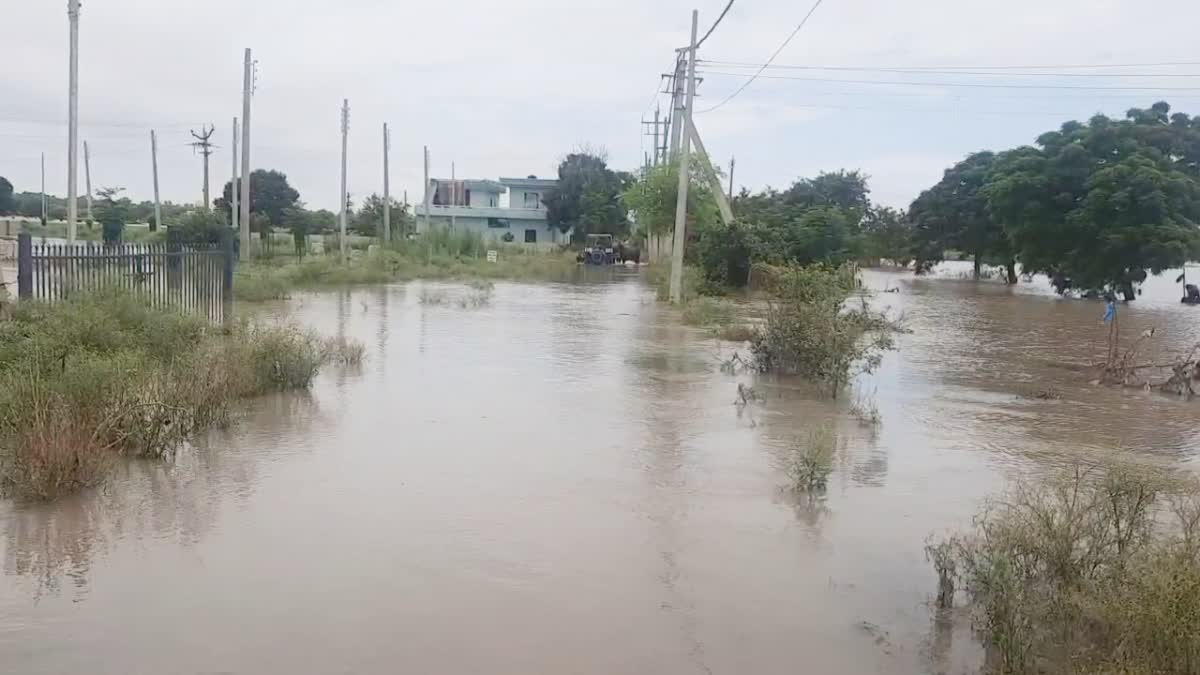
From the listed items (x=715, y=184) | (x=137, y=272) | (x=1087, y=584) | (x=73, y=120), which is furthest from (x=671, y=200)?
(x=1087, y=584)

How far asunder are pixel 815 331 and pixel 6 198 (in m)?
80.2

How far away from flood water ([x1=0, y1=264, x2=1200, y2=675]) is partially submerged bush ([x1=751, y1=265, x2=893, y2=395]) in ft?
1.80

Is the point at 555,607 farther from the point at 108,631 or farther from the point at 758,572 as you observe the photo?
the point at 108,631

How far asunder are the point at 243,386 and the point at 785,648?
7852 millimetres

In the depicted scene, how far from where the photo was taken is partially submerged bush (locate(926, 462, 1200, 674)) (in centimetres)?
441

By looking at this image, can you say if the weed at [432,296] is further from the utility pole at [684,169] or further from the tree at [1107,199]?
the tree at [1107,199]

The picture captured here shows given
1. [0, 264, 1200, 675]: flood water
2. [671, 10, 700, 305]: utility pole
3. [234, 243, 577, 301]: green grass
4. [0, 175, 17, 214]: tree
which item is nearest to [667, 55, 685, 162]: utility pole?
[671, 10, 700, 305]: utility pole

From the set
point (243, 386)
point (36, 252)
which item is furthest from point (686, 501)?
point (36, 252)

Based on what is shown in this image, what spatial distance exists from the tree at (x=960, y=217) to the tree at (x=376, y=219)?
30.1 metres

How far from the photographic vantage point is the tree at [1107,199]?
34125mm

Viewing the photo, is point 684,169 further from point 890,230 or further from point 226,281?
point 890,230

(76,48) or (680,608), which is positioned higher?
(76,48)

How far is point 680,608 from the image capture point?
5914mm

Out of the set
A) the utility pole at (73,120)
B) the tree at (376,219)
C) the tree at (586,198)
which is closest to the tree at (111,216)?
the utility pole at (73,120)
